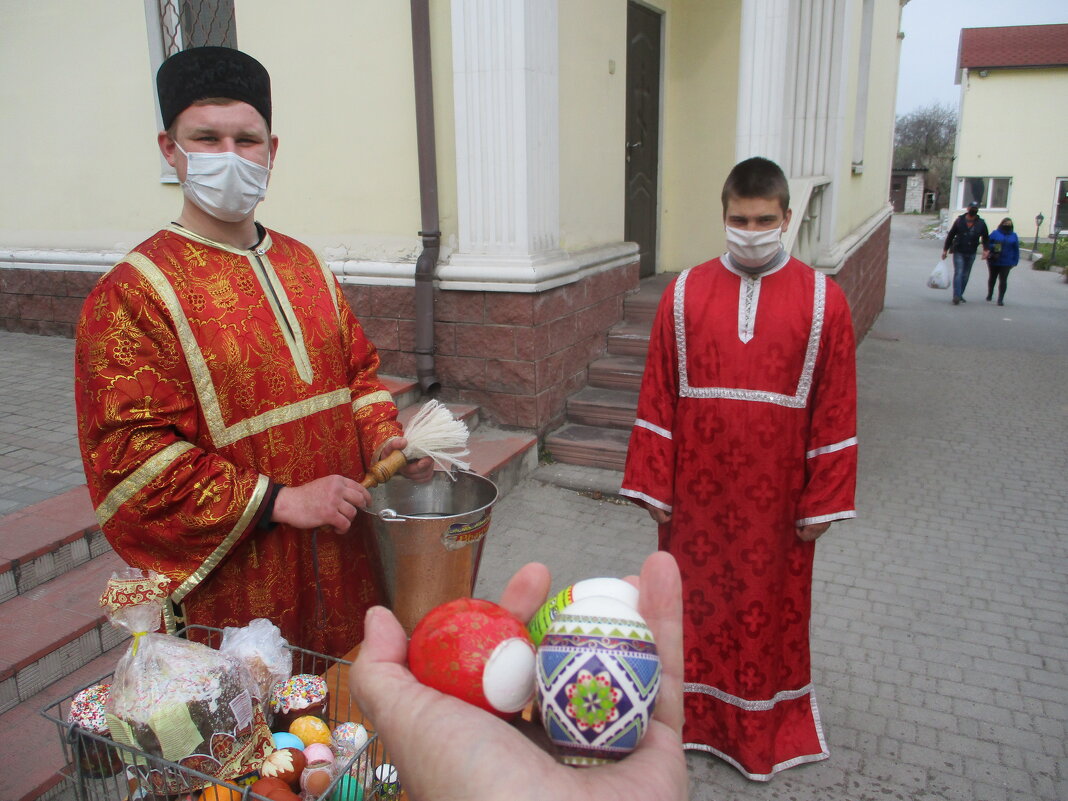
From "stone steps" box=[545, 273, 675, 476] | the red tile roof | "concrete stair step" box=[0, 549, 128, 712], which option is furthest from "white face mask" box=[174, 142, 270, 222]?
the red tile roof

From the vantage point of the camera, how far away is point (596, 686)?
1002mm

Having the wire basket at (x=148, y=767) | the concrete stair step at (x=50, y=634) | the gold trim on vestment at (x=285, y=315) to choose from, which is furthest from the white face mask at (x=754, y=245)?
the concrete stair step at (x=50, y=634)

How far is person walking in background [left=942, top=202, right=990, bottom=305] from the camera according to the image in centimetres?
1455

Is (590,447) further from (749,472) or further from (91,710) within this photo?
(91,710)

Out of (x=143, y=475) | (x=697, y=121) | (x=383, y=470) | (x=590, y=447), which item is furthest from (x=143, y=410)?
(x=697, y=121)

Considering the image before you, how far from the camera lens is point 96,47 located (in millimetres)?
6633

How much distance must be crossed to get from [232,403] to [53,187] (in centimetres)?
666

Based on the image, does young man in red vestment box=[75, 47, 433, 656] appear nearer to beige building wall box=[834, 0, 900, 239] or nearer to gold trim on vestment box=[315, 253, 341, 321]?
gold trim on vestment box=[315, 253, 341, 321]

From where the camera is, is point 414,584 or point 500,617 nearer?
point 500,617

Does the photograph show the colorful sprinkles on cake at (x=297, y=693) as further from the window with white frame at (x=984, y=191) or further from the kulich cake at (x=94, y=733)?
the window with white frame at (x=984, y=191)

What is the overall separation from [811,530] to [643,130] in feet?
20.0

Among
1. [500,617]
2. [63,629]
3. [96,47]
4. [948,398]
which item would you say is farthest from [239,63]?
[948,398]

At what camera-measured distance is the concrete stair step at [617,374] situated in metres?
6.14

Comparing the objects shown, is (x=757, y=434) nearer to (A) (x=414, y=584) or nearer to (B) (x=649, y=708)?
(A) (x=414, y=584)
